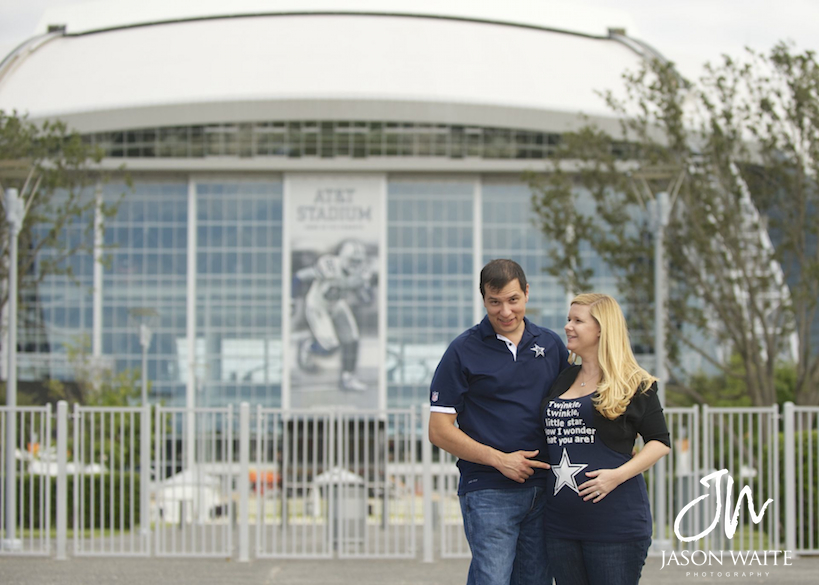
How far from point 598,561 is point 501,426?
66 cm

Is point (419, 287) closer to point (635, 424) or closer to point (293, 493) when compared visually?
Result: point (293, 493)

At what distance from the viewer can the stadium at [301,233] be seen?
50188mm

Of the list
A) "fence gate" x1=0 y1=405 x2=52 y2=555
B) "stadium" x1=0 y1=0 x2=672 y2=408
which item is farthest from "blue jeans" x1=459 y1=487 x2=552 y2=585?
"stadium" x1=0 y1=0 x2=672 y2=408

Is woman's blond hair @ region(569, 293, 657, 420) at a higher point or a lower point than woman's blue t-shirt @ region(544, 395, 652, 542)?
higher

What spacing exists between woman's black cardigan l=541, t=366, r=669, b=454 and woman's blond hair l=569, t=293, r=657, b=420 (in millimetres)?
37

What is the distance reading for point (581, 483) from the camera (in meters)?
4.21

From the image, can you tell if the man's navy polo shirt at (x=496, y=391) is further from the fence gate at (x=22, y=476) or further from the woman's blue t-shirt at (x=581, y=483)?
the fence gate at (x=22, y=476)

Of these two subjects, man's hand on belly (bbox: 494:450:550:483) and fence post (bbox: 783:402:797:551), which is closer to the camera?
man's hand on belly (bbox: 494:450:550:483)

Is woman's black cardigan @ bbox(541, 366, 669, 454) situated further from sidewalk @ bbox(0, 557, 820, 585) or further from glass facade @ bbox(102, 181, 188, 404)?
glass facade @ bbox(102, 181, 188, 404)

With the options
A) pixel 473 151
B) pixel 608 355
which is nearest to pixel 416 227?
pixel 473 151

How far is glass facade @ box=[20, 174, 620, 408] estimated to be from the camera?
5022cm

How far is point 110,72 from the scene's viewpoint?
5534 cm

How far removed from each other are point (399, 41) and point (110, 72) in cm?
1506

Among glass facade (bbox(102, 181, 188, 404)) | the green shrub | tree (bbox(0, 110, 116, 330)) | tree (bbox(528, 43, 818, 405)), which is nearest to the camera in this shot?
the green shrub
